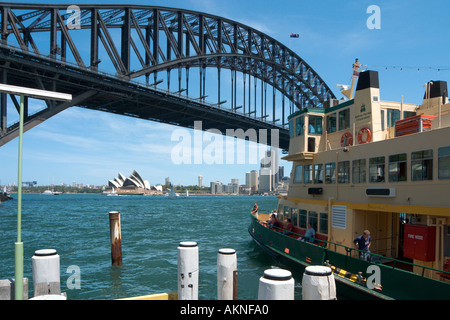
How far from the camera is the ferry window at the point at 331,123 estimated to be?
586 inches

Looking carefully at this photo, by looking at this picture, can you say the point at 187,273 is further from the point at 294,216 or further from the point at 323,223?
the point at 294,216

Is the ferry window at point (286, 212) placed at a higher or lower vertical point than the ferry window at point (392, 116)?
lower

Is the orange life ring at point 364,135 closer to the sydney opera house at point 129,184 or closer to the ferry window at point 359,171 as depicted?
the ferry window at point 359,171

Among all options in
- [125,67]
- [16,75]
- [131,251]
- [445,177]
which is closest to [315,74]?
[125,67]

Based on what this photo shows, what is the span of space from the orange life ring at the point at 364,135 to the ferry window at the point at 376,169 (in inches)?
43.7

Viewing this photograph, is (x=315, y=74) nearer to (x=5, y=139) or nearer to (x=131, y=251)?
(x=5, y=139)

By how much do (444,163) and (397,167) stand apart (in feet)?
5.12

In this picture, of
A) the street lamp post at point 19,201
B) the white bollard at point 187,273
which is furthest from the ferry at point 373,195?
the street lamp post at point 19,201

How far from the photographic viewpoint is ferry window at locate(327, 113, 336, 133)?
14887mm

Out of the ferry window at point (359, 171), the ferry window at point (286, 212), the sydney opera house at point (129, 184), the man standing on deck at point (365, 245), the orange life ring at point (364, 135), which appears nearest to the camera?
the man standing on deck at point (365, 245)

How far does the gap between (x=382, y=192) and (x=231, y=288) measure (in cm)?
601

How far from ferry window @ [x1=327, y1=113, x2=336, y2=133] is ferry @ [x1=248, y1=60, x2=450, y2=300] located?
41 mm

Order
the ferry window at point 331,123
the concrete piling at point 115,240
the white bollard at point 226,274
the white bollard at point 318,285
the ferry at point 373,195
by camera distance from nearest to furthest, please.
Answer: the white bollard at point 318,285
the white bollard at point 226,274
the ferry at point 373,195
the ferry window at point 331,123
the concrete piling at point 115,240

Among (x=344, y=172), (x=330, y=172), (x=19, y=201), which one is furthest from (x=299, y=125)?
(x=19, y=201)
